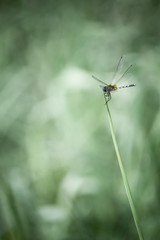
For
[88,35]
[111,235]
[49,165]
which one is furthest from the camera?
[88,35]

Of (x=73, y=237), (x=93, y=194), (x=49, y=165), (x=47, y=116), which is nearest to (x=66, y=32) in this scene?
(x=47, y=116)

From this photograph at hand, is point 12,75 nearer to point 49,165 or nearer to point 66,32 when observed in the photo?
point 66,32

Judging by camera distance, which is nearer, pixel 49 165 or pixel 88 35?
pixel 49 165

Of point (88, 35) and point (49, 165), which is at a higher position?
point (88, 35)

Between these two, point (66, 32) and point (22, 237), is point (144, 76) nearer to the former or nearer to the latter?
point (66, 32)

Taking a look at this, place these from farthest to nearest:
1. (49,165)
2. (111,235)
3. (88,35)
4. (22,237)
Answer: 1. (88,35)
2. (49,165)
3. (111,235)
4. (22,237)

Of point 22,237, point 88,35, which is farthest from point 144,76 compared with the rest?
point 22,237

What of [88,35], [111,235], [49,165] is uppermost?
[88,35]
